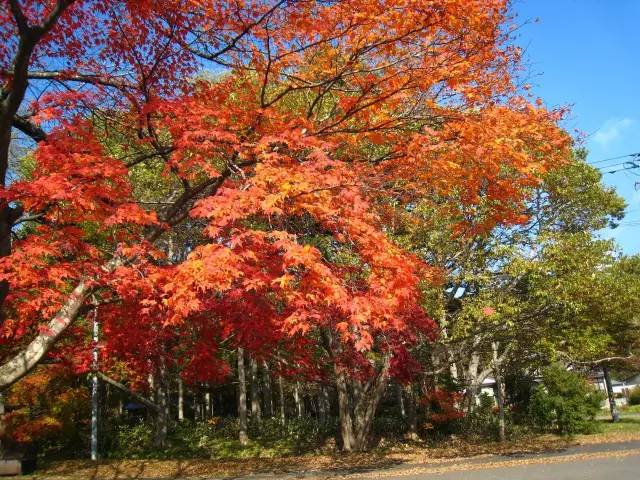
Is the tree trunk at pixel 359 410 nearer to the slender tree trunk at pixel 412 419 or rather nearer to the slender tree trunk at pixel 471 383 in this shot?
the slender tree trunk at pixel 412 419

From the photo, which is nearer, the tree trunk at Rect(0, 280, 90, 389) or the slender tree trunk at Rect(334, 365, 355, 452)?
the tree trunk at Rect(0, 280, 90, 389)

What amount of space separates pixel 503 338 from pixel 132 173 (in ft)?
42.2

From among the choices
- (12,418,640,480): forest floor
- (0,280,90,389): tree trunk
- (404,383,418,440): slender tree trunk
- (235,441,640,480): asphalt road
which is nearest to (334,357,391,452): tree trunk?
(12,418,640,480): forest floor

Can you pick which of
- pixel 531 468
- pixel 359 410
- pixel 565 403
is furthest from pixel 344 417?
pixel 565 403

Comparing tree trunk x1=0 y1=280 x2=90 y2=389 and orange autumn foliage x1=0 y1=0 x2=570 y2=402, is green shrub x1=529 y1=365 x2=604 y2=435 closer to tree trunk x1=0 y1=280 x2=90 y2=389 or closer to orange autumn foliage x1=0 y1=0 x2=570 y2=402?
orange autumn foliage x1=0 y1=0 x2=570 y2=402

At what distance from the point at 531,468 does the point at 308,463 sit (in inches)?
266

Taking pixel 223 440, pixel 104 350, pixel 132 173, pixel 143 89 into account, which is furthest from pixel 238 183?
pixel 223 440

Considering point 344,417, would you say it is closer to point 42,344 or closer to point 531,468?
point 531,468

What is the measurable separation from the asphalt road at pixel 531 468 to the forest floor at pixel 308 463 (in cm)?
76

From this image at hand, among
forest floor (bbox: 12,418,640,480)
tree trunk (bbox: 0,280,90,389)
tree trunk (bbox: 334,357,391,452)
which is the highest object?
tree trunk (bbox: 0,280,90,389)

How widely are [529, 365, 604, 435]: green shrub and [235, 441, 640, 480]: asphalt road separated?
5008 millimetres

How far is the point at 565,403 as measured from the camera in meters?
20.7

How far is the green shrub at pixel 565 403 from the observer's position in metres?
20.6

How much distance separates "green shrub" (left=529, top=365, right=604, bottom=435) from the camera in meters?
20.6
